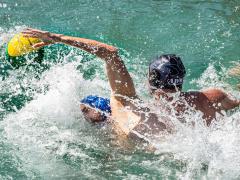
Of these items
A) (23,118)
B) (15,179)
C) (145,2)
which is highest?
(145,2)

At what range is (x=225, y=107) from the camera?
4383mm

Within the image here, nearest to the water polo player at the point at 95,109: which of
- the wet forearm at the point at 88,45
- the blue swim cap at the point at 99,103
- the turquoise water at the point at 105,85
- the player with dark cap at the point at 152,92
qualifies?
the blue swim cap at the point at 99,103

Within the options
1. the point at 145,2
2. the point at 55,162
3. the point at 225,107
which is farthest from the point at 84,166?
the point at 145,2

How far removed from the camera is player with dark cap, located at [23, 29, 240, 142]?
13.7 ft

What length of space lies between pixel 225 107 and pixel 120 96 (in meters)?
0.93

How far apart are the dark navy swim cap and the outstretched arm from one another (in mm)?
252

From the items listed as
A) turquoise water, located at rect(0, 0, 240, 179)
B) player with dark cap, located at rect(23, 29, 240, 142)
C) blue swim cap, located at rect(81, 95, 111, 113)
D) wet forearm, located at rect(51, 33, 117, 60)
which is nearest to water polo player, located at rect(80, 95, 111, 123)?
blue swim cap, located at rect(81, 95, 111, 113)

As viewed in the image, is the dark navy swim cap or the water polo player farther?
the water polo player

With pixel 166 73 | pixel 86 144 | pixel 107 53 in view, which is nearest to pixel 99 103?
pixel 86 144

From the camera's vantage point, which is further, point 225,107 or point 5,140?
point 5,140

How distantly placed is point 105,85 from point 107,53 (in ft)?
6.20

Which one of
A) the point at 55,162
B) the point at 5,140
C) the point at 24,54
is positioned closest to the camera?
the point at 55,162

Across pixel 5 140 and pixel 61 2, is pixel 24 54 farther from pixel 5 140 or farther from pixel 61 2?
pixel 61 2

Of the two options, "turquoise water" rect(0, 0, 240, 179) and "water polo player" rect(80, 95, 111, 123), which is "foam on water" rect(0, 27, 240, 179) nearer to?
"turquoise water" rect(0, 0, 240, 179)
